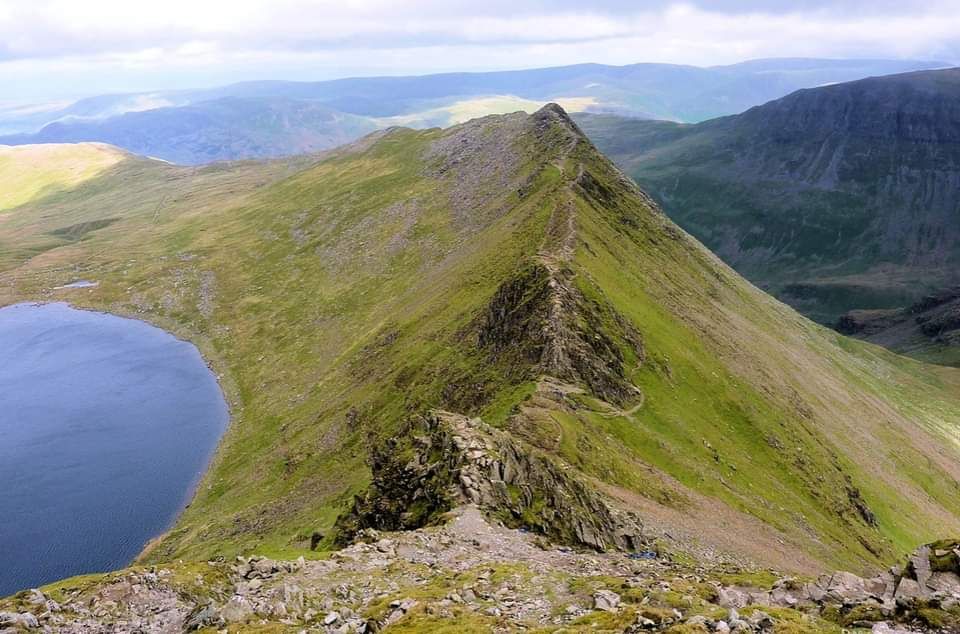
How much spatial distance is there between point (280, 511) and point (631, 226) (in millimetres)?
98336

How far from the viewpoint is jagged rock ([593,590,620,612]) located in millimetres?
33009

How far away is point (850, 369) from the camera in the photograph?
165250 mm

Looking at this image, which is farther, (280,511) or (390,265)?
(390,265)

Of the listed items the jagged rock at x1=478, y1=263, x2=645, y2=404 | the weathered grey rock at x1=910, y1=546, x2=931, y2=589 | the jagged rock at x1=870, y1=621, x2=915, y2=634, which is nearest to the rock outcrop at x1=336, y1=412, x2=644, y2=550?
the jagged rock at x1=478, y1=263, x2=645, y2=404

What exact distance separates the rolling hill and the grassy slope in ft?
1.63

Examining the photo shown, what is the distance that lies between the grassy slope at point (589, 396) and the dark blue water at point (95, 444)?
8160 mm

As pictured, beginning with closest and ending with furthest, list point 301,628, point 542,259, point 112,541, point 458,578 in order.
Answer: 1. point 301,628
2. point 458,578
3. point 112,541
4. point 542,259

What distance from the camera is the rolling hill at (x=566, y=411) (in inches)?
2333

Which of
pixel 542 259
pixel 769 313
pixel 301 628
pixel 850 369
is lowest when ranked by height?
pixel 850 369

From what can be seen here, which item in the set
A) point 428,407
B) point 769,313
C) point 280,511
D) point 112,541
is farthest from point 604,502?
point 769,313

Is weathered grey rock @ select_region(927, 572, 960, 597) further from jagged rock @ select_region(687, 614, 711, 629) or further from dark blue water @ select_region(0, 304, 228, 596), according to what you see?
dark blue water @ select_region(0, 304, 228, 596)

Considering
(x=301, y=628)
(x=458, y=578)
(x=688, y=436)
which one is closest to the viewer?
(x=301, y=628)

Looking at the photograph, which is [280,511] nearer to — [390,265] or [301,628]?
[301,628]

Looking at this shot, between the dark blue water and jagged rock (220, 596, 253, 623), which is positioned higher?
jagged rock (220, 596, 253, 623)
